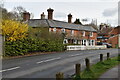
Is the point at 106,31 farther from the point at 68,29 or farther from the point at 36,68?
the point at 36,68

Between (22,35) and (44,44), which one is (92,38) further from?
(22,35)

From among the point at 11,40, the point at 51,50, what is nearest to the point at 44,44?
the point at 51,50

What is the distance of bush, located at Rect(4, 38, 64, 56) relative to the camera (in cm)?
2070

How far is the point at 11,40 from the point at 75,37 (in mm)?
35424

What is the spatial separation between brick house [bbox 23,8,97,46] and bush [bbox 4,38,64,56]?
15.5 m

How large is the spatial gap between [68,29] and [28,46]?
30928 mm

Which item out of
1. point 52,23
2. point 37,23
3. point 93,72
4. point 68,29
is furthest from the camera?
point 68,29

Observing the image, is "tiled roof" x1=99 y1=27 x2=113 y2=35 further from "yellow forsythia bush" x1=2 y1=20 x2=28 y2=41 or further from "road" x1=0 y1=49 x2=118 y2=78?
"road" x1=0 y1=49 x2=118 y2=78

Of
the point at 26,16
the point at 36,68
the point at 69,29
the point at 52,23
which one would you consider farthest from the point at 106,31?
the point at 36,68

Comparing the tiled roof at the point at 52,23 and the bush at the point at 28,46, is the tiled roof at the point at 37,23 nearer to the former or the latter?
the tiled roof at the point at 52,23

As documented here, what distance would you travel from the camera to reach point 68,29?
54.1 meters

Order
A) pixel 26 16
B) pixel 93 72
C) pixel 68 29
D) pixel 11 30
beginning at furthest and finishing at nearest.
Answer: pixel 68 29, pixel 26 16, pixel 11 30, pixel 93 72

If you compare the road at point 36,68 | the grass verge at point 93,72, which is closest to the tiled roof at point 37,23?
the road at point 36,68

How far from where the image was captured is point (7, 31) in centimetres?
2120
